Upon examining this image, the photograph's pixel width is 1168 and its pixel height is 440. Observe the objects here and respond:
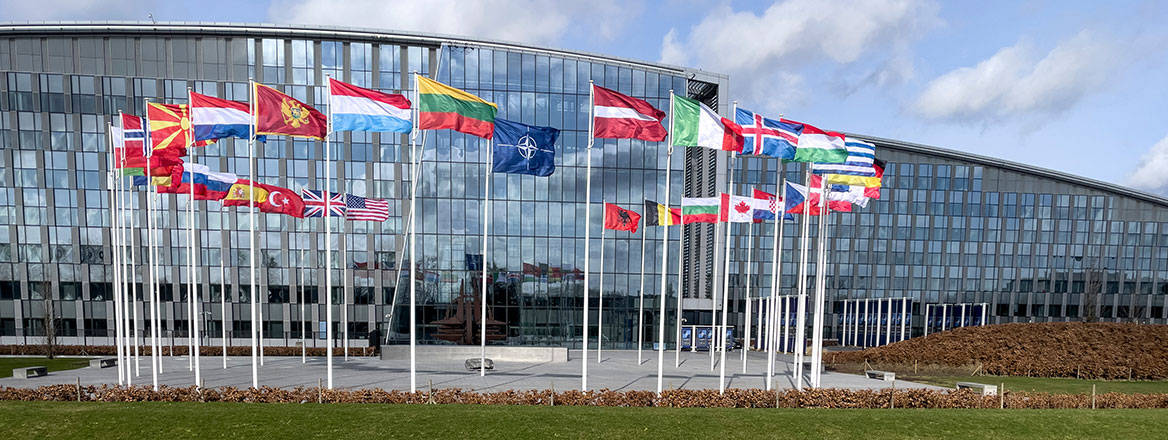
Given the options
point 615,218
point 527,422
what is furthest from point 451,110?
point 615,218

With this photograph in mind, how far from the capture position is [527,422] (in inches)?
727

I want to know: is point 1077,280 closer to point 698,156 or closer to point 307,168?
point 698,156

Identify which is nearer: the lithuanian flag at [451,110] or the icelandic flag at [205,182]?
the lithuanian flag at [451,110]

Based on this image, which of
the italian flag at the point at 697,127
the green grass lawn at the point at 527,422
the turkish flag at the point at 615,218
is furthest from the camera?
the turkish flag at the point at 615,218

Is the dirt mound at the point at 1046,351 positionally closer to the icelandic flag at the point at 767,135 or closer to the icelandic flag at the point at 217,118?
the icelandic flag at the point at 767,135

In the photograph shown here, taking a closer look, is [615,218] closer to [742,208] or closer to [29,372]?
[742,208]

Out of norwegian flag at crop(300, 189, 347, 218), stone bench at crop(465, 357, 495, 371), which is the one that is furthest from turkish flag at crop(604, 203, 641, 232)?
norwegian flag at crop(300, 189, 347, 218)

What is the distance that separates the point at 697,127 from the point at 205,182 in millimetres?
23826

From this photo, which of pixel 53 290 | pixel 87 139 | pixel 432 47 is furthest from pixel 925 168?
pixel 53 290

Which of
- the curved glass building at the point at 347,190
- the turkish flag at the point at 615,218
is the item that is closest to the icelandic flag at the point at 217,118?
the turkish flag at the point at 615,218

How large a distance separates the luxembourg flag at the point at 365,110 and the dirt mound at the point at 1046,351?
34.6 meters

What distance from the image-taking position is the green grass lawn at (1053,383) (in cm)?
3122

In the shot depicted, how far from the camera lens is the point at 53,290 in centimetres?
6016

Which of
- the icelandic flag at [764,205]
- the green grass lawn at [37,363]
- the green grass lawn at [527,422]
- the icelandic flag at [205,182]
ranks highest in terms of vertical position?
the icelandic flag at [205,182]
